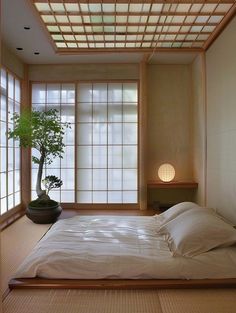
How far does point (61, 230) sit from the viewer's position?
269 cm

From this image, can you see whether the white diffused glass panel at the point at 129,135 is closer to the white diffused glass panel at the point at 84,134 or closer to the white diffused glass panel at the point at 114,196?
the white diffused glass panel at the point at 84,134

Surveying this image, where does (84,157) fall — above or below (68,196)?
above

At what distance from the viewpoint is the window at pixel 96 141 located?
16.1 feet

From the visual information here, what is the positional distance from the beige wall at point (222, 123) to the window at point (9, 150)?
2880mm

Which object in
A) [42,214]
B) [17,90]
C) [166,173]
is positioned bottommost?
[42,214]

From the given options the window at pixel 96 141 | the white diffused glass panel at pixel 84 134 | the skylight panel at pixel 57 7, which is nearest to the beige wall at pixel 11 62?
the window at pixel 96 141

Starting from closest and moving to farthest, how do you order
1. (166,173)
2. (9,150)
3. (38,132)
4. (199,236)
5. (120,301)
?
(120,301) → (199,236) → (38,132) → (9,150) → (166,173)

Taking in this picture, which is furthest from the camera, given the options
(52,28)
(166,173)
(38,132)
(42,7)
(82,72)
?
(82,72)

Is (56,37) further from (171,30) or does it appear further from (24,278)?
(24,278)

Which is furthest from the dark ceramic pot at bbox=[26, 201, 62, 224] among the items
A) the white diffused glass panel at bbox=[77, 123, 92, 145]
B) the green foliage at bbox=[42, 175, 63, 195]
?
the white diffused glass panel at bbox=[77, 123, 92, 145]

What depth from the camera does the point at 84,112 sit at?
4.90 meters

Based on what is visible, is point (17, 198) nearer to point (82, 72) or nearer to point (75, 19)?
point (82, 72)

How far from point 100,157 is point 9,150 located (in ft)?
5.00

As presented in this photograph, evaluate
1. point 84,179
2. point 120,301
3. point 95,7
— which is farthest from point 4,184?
point 120,301
